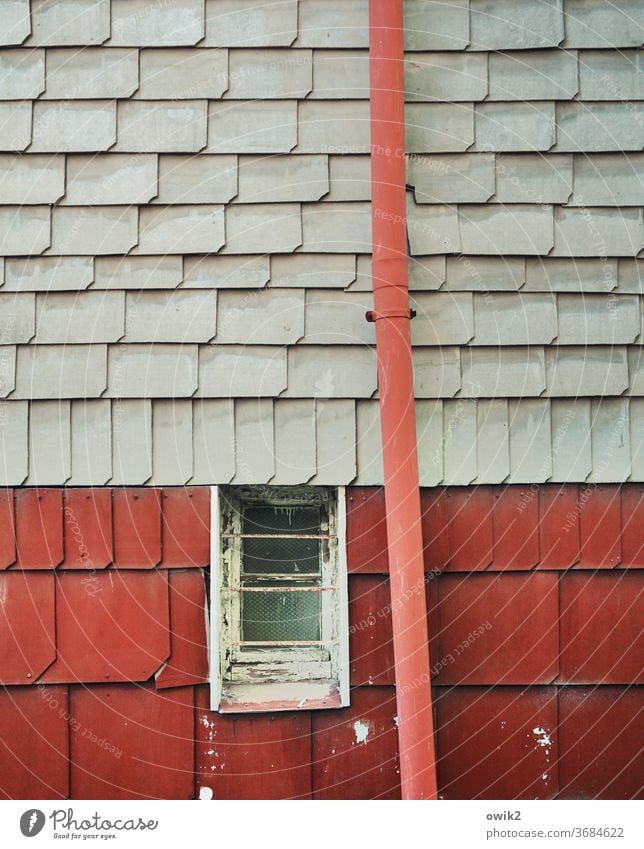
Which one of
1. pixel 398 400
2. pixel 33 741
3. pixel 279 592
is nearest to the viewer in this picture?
pixel 398 400

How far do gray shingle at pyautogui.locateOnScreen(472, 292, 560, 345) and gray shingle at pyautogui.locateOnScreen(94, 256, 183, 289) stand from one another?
121 cm

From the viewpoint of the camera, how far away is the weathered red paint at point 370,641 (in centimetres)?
305

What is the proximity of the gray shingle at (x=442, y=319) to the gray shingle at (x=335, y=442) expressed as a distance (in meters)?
0.41

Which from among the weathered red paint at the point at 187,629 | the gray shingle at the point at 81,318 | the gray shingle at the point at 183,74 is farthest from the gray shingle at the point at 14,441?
the gray shingle at the point at 183,74

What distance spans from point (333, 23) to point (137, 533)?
7.09ft

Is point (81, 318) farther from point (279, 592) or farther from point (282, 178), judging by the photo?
point (279, 592)

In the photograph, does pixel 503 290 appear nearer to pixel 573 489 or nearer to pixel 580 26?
pixel 573 489

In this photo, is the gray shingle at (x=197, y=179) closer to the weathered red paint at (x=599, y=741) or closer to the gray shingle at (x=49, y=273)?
the gray shingle at (x=49, y=273)

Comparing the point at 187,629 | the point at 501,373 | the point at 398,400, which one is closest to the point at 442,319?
the point at 501,373

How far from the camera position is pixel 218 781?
3029 mm

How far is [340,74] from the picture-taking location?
10.00 feet

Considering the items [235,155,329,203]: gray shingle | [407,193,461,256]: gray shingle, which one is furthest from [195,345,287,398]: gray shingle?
[407,193,461,256]: gray shingle

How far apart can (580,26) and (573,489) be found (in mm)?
1858

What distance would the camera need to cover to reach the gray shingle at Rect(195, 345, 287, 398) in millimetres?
3049
